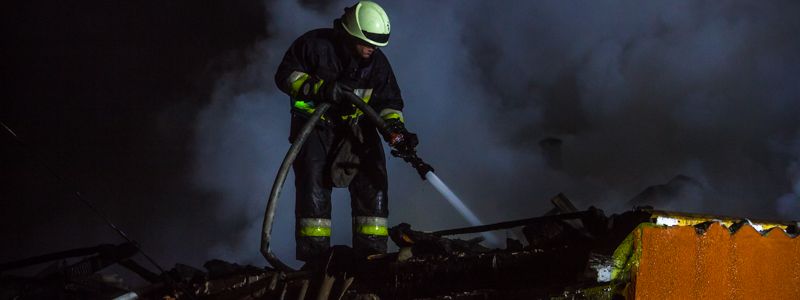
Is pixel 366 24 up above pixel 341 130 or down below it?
above

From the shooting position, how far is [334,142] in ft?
14.0

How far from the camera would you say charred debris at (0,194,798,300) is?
7.30 ft

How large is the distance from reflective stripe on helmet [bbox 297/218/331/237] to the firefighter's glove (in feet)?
2.18

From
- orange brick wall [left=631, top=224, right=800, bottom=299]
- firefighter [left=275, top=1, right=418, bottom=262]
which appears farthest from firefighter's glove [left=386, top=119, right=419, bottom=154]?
orange brick wall [left=631, top=224, right=800, bottom=299]

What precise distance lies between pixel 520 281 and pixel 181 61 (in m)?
7.98

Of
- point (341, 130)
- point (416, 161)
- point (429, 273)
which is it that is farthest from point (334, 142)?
point (429, 273)

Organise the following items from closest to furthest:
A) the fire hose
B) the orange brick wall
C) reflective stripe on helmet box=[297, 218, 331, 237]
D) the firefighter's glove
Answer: the orange brick wall → the fire hose → reflective stripe on helmet box=[297, 218, 331, 237] → the firefighter's glove

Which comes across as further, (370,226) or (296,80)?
(370,226)

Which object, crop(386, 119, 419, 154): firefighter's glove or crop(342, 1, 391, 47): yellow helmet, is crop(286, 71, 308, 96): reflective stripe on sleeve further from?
crop(386, 119, 419, 154): firefighter's glove

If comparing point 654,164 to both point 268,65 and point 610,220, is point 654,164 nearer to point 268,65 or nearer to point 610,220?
point 268,65

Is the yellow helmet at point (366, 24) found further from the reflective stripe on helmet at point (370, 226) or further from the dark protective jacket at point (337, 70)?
the reflective stripe on helmet at point (370, 226)

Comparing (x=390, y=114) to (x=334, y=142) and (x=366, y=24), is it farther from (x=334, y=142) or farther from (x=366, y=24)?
(x=366, y=24)

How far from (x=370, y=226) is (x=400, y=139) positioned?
0.60 m

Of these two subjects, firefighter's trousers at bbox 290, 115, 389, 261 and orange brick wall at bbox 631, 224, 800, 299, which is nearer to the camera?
orange brick wall at bbox 631, 224, 800, 299
